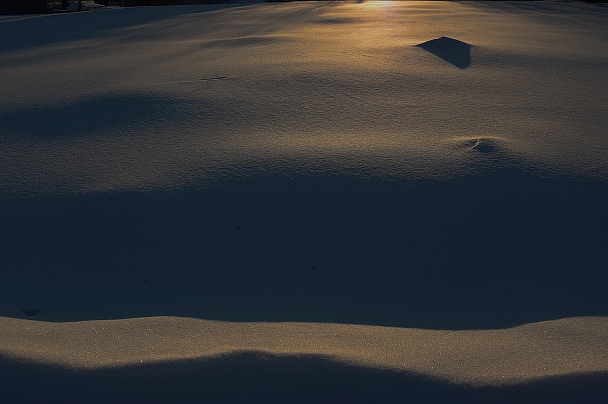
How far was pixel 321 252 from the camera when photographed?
1.83 meters

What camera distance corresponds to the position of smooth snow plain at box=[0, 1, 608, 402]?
1.23 meters

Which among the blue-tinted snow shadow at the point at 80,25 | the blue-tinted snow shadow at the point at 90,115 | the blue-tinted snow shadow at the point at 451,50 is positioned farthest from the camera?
the blue-tinted snow shadow at the point at 80,25

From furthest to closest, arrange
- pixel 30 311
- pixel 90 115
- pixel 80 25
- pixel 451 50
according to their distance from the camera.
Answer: pixel 80 25, pixel 451 50, pixel 90 115, pixel 30 311

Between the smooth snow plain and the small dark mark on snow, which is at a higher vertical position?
the smooth snow plain

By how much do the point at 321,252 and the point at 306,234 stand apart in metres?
0.10

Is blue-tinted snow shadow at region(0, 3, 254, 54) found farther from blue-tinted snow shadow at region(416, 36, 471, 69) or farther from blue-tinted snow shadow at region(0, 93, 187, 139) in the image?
blue-tinted snow shadow at region(416, 36, 471, 69)

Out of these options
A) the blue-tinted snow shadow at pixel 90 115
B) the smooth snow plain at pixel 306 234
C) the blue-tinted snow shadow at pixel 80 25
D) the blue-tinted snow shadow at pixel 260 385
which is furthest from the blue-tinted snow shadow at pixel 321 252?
the blue-tinted snow shadow at pixel 80 25

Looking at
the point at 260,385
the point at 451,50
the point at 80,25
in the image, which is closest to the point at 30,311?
the point at 260,385

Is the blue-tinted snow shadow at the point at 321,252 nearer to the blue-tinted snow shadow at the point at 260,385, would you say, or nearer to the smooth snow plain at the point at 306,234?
the smooth snow plain at the point at 306,234

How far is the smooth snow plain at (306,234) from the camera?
1.23 metres

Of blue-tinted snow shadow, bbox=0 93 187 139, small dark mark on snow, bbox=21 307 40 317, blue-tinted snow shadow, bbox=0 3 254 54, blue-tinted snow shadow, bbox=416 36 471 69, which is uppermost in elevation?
blue-tinted snow shadow, bbox=0 3 254 54

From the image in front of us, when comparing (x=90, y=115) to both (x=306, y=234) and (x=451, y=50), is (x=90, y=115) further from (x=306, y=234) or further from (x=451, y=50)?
(x=451, y=50)

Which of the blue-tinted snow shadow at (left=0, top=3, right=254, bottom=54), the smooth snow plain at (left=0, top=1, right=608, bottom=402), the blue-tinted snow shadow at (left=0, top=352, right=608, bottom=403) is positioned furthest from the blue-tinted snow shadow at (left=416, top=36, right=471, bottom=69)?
the blue-tinted snow shadow at (left=0, top=3, right=254, bottom=54)

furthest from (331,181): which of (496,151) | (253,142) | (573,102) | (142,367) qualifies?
(573,102)
